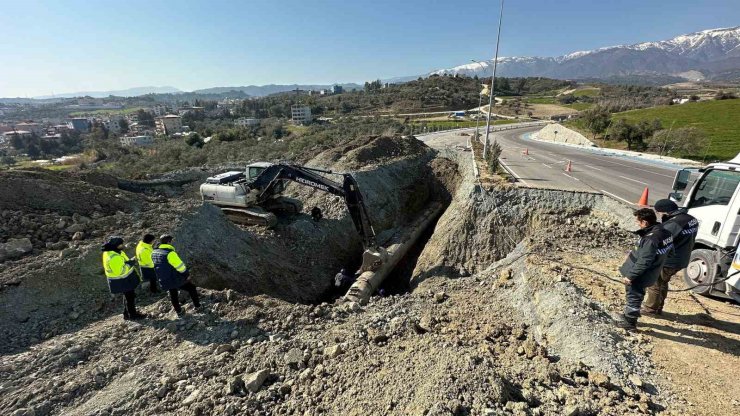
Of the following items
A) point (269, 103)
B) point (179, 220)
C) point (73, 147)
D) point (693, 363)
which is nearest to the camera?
point (693, 363)

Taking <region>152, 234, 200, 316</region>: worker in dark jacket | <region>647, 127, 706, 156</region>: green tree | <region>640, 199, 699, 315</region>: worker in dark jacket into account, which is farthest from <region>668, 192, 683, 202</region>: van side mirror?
<region>647, 127, 706, 156</region>: green tree

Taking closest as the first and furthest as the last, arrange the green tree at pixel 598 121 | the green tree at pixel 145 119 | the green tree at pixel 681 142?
the green tree at pixel 681 142 < the green tree at pixel 598 121 < the green tree at pixel 145 119

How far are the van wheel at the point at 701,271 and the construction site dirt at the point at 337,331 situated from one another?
301 mm

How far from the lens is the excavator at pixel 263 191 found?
12141mm

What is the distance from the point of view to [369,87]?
127 meters

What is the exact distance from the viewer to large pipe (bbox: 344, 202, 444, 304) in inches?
443

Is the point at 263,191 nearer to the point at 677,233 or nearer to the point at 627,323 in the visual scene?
the point at 627,323

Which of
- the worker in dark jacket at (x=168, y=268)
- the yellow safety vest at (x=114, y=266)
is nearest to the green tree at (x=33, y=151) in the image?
the yellow safety vest at (x=114, y=266)

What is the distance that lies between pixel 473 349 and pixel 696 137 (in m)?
29.4

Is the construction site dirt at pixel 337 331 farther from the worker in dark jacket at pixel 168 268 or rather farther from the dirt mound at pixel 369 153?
the dirt mound at pixel 369 153

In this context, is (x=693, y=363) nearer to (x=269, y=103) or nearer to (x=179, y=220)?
(x=179, y=220)

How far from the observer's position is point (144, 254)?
24.9 ft

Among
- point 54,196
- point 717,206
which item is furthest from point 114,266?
point 717,206

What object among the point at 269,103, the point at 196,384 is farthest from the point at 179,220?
the point at 269,103
